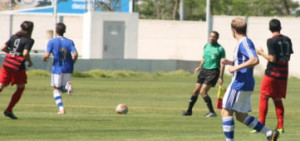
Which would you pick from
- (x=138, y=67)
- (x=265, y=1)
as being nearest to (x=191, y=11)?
(x=265, y=1)

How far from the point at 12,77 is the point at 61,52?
191cm

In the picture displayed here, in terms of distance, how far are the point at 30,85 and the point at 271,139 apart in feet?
72.9

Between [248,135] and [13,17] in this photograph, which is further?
[13,17]

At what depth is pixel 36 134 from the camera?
15.1 meters

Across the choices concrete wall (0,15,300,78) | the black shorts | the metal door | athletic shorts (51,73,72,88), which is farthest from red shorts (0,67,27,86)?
concrete wall (0,15,300,78)

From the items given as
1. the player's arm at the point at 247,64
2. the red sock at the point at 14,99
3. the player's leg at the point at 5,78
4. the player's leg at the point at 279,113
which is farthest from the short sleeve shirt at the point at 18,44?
the player's arm at the point at 247,64

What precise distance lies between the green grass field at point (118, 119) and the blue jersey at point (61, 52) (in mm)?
1014

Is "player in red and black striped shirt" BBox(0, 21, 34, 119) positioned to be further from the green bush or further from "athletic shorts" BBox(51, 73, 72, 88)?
the green bush

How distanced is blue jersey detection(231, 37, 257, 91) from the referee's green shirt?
8115mm

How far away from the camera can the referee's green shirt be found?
21266 mm

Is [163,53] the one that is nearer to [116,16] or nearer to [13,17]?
[116,16]

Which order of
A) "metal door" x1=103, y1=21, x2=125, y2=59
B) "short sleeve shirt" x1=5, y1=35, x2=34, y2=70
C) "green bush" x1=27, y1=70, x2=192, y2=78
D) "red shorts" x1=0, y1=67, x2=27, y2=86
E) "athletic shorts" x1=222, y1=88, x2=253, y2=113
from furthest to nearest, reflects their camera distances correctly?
"metal door" x1=103, y1=21, x2=125, y2=59
"green bush" x1=27, y1=70, x2=192, y2=78
"red shorts" x1=0, y1=67, x2=27, y2=86
"short sleeve shirt" x1=5, y1=35, x2=34, y2=70
"athletic shorts" x1=222, y1=88, x2=253, y2=113

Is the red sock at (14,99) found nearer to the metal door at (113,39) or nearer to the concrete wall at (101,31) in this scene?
the concrete wall at (101,31)

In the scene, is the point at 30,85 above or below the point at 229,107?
below
